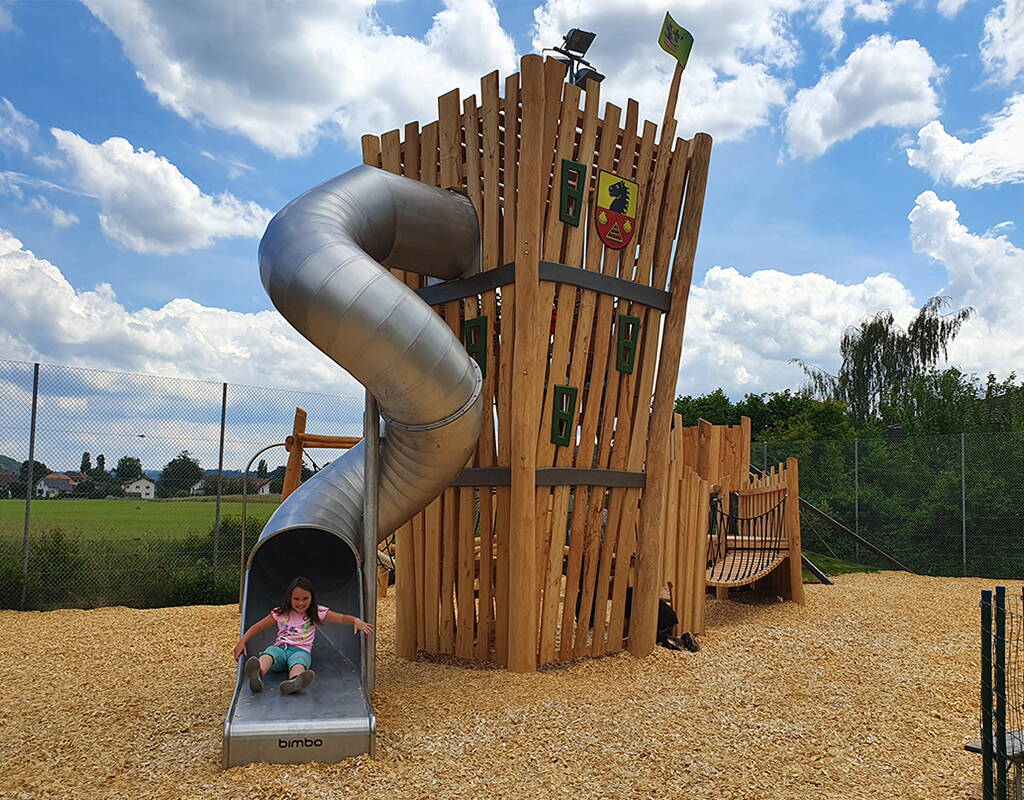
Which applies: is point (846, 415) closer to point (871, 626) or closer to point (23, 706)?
point (871, 626)

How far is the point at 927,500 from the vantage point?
14258 millimetres

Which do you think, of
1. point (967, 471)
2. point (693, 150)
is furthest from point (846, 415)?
point (693, 150)

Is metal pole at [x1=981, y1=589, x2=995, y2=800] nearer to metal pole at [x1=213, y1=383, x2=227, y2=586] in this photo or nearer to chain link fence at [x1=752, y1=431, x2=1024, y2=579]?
metal pole at [x1=213, y1=383, x2=227, y2=586]

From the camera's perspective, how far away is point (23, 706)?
5.07 m

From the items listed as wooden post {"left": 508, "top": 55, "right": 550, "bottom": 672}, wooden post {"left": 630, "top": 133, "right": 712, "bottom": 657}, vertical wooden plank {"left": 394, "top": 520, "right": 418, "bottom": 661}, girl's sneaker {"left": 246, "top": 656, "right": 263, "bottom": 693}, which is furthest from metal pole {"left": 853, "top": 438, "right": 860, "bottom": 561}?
girl's sneaker {"left": 246, "top": 656, "right": 263, "bottom": 693}

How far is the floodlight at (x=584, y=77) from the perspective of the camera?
20.9ft

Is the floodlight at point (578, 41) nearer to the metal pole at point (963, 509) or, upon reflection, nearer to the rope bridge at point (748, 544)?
the rope bridge at point (748, 544)

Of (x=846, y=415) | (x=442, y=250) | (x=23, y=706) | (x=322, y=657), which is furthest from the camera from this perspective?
(x=846, y=415)

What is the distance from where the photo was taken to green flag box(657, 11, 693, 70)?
6.72 metres

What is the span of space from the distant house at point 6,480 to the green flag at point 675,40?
25.5 ft

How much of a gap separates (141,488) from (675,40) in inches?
291

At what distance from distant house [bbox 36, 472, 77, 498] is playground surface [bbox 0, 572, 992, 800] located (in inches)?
66.9

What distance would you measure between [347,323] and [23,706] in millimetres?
3219

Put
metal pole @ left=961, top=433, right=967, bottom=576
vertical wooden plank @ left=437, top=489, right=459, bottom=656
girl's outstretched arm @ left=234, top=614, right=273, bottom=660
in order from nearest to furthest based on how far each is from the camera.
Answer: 1. girl's outstretched arm @ left=234, top=614, right=273, bottom=660
2. vertical wooden plank @ left=437, top=489, right=459, bottom=656
3. metal pole @ left=961, top=433, right=967, bottom=576
